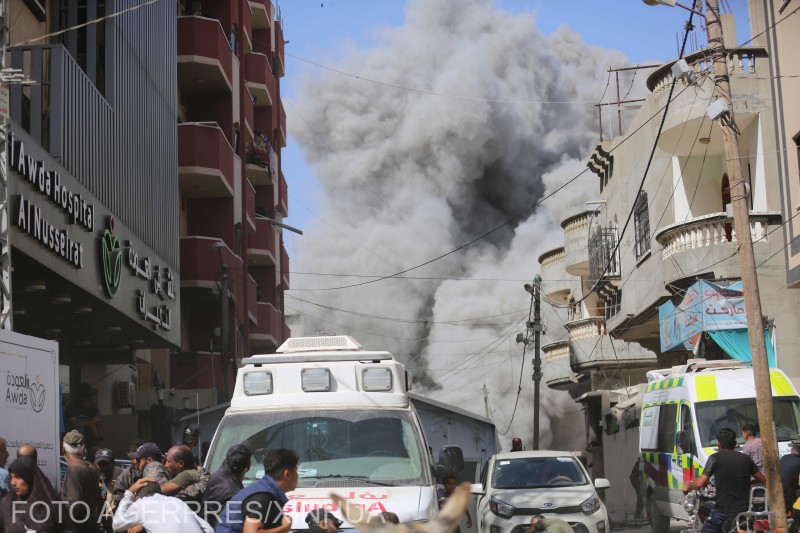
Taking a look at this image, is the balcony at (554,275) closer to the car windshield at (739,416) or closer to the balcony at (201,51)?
the balcony at (201,51)

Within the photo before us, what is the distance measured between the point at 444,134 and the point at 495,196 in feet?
18.7

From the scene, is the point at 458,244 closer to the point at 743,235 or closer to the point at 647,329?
the point at 647,329

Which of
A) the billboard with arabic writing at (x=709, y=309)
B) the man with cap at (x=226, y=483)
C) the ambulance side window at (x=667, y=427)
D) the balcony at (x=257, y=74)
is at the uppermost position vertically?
the balcony at (x=257, y=74)

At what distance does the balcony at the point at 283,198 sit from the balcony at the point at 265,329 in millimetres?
6837

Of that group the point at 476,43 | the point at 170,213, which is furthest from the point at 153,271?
the point at 476,43

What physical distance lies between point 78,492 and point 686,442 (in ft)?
32.3

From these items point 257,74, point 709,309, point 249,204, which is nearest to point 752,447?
point 709,309

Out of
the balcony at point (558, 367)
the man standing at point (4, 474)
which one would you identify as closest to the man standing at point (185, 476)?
the man standing at point (4, 474)

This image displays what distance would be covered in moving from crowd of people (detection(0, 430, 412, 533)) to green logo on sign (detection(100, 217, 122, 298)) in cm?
766

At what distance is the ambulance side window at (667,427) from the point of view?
16956mm

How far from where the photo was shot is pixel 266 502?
6543mm

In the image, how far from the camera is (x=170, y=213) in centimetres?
2431

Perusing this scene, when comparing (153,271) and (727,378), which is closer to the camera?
(727,378)

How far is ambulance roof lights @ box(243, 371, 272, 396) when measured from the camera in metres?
10.4
